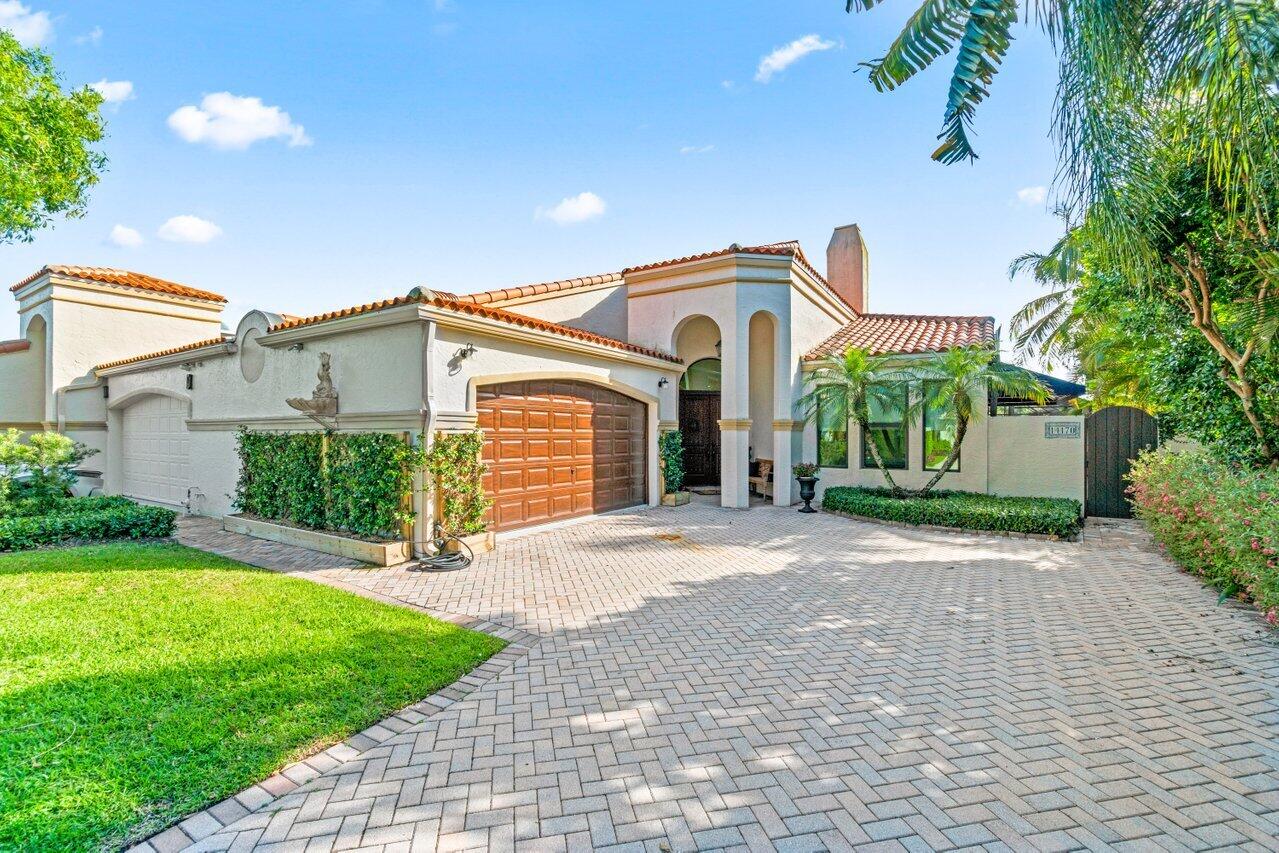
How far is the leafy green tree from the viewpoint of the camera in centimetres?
1094

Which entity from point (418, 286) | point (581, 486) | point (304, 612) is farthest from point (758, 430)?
point (304, 612)

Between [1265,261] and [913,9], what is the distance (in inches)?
191

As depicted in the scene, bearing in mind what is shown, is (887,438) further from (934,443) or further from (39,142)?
(39,142)

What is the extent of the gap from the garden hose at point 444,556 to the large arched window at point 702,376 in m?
10.3

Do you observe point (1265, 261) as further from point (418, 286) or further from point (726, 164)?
point (418, 286)

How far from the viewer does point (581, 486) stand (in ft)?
39.5

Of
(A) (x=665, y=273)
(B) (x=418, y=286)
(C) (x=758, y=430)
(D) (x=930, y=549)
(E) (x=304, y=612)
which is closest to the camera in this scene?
(E) (x=304, y=612)

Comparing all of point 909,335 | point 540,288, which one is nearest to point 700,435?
point 540,288

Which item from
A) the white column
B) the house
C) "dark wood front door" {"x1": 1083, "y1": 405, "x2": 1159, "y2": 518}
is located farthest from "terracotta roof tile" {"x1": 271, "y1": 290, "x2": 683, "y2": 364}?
"dark wood front door" {"x1": 1083, "y1": 405, "x2": 1159, "y2": 518}

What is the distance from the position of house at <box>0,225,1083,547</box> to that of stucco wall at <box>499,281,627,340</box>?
0.18 ft

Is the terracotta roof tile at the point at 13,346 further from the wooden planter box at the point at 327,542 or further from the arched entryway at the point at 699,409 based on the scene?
the arched entryway at the point at 699,409

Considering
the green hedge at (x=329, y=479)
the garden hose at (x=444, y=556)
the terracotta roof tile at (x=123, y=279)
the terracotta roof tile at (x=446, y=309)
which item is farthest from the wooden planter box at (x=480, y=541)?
the terracotta roof tile at (x=123, y=279)

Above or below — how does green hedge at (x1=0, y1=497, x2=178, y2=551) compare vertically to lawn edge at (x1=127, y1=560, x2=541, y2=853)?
above

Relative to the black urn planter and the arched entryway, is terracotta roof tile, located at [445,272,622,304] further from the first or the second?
the black urn planter
